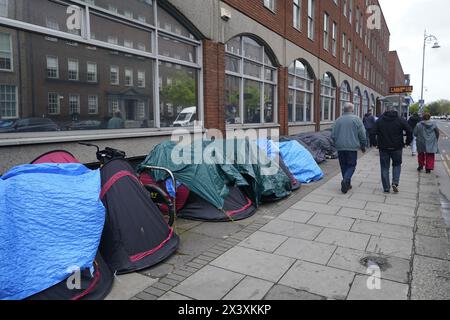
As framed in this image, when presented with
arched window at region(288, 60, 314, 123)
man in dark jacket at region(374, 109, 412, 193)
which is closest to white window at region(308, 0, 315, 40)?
arched window at region(288, 60, 314, 123)

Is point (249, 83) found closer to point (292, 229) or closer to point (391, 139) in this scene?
point (391, 139)

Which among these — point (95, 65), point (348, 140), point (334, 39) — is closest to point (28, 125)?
point (95, 65)

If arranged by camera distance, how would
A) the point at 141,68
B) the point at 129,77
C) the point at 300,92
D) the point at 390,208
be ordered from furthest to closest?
the point at 300,92
the point at 141,68
the point at 129,77
the point at 390,208

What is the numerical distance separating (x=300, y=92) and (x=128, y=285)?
13.2 metres

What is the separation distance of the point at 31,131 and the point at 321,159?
878 centimetres

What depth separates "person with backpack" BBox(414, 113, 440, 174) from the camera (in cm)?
978

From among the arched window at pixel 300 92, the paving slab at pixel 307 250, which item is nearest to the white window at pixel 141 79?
the paving slab at pixel 307 250

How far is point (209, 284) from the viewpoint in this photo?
3.33 meters

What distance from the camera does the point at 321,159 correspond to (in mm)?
11461

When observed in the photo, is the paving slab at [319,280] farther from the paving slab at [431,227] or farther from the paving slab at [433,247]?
the paving slab at [431,227]

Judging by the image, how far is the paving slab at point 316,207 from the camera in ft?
19.4

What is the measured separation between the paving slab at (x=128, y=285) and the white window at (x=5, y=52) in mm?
3314

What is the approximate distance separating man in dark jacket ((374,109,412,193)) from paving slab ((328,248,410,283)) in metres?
3.69

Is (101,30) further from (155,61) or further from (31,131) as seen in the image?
→ (31,131)
